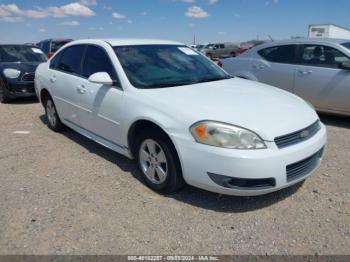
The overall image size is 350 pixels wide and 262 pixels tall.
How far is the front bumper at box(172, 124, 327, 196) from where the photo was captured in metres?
2.88

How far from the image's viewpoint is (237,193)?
120 inches

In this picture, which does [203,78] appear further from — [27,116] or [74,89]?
[27,116]

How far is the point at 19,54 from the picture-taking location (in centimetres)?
945

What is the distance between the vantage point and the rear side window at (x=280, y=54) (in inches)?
257

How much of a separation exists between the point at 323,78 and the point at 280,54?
3.52 ft

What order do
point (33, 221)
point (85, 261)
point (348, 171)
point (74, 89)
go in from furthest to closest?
point (74, 89) → point (348, 171) → point (33, 221) → point (85, 261)

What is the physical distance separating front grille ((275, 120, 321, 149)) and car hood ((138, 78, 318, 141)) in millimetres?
46

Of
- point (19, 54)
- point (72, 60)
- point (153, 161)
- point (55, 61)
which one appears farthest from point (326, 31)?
point (153, 161)

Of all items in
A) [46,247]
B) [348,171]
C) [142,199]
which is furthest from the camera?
[348,171]

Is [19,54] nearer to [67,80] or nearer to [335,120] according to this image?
[67,80]

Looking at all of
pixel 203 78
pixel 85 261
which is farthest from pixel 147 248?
pixel 203 78

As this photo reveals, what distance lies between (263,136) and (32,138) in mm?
4162

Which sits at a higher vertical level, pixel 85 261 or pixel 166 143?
pixel 166 143

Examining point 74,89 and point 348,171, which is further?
point 74,89
